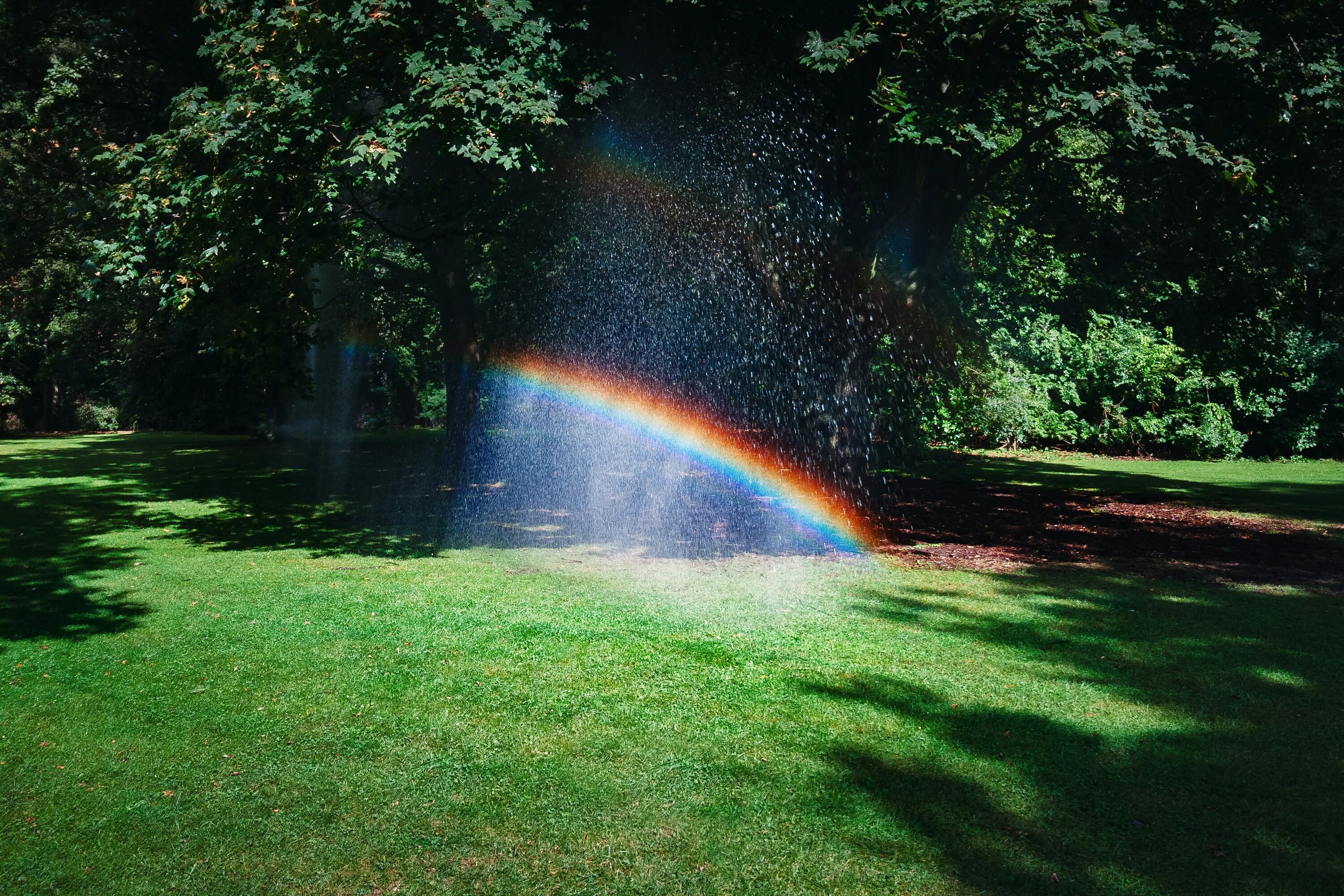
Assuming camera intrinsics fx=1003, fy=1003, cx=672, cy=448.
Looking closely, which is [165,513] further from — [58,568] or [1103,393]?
[1103,393]

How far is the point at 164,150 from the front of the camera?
9336 millimetres

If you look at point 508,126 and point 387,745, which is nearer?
point 387,745

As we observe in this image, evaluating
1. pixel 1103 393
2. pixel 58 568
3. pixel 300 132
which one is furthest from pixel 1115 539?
pixel 1103 393

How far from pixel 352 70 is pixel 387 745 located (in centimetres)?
645

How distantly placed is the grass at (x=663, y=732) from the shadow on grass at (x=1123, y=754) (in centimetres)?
2

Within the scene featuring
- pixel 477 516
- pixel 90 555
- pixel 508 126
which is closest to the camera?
pixel 508 126

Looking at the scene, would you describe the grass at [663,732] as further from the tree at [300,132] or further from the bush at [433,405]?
the bush at [433,405]

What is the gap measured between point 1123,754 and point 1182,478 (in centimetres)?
1559

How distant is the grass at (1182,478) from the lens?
1439cm

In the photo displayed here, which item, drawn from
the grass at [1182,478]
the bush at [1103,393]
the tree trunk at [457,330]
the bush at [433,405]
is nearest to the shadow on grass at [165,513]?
the tree trunk at [457,330]

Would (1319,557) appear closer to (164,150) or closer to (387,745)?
(387,745)

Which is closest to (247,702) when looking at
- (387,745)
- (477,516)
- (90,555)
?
(387,745)

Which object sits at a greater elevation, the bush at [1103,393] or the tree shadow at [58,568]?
the bush at [1103,393]

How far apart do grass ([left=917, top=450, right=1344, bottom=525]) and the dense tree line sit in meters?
1.97
